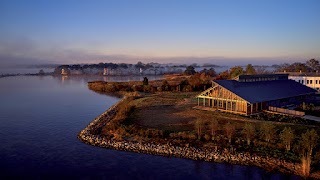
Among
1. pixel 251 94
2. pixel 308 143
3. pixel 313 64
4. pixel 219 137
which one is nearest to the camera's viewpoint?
pixel 308 143

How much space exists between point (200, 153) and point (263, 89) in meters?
15.1

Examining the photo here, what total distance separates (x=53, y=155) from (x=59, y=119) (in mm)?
10889

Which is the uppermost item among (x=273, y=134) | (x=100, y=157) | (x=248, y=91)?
(x=248, y=91)

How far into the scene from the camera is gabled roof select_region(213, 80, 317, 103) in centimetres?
2675

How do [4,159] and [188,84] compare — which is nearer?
[4,159]

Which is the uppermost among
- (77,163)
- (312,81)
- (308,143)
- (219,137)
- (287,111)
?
(312,81)

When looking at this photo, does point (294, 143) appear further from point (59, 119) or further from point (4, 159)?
point (59, 119)

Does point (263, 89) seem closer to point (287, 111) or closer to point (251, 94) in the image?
point (251, 94)

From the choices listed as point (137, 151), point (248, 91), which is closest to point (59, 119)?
point (137, 151)

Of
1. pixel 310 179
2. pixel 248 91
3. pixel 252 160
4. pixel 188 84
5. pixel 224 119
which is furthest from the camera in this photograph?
pixel 188 84

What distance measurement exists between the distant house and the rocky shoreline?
961 centimetres

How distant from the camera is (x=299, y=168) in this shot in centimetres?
1478

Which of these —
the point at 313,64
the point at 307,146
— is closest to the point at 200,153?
the point at 307,146

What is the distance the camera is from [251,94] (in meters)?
27.1
